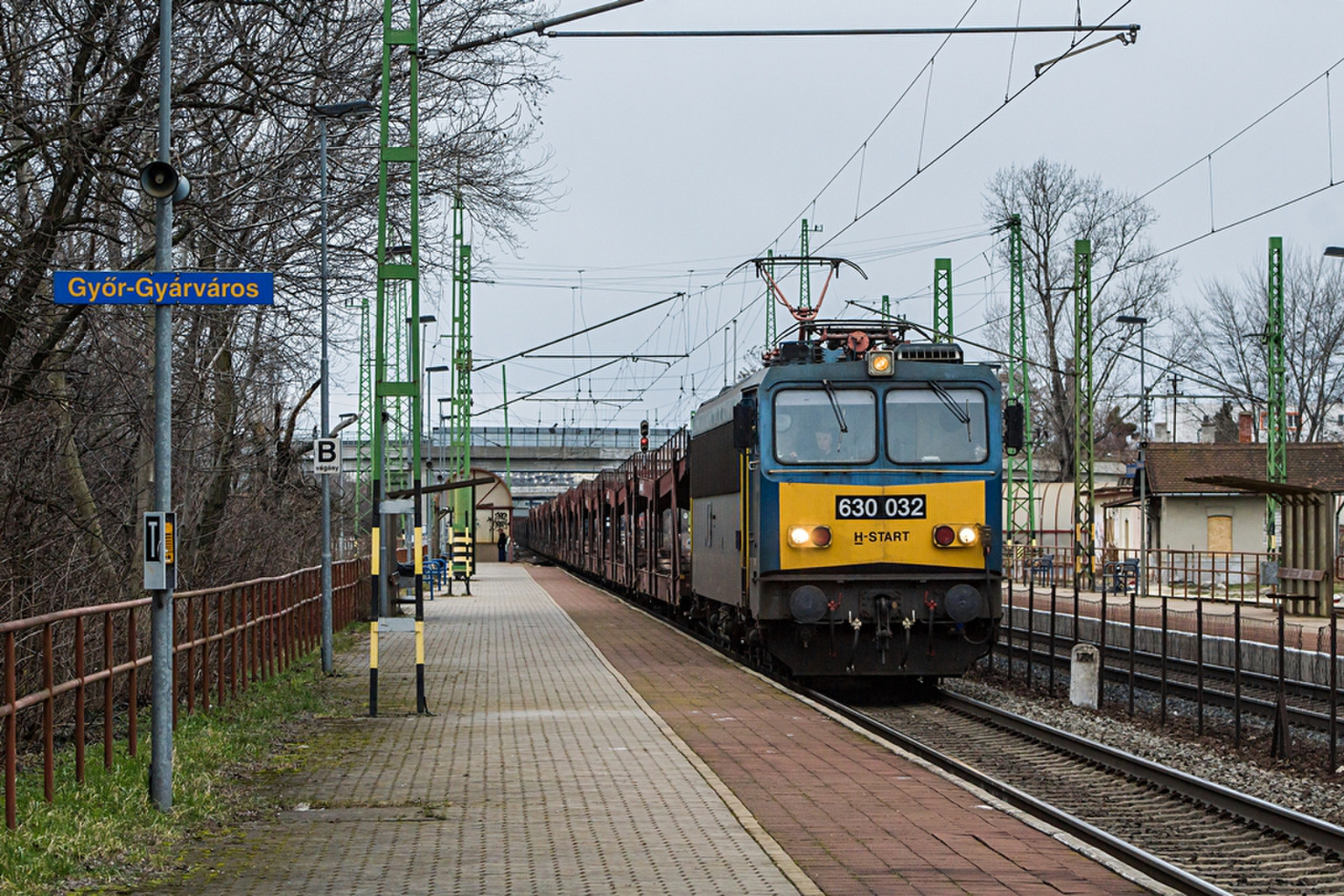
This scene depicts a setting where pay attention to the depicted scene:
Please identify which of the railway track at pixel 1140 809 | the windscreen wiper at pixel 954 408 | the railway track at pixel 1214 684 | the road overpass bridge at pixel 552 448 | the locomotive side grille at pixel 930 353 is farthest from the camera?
the road overpass bridge at pixel 552 448

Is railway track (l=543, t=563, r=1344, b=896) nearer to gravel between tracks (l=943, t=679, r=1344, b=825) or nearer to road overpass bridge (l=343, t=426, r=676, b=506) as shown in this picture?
gravel between tracks (l=943, t=679, r=1344, b=825)

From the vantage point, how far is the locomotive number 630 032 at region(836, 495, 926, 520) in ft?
A: 51.4

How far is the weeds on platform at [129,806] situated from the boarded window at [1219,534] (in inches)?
1346

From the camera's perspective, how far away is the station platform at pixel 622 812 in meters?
7.46

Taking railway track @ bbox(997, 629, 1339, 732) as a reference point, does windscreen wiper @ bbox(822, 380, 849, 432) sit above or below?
above

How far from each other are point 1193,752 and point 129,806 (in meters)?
8.34

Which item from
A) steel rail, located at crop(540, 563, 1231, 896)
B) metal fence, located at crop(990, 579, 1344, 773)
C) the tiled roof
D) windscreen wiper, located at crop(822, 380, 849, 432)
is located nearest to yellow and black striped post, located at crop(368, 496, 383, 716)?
steel rail, located at crop(540, 563, 1231, 896)

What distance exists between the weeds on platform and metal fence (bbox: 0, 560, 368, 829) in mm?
169

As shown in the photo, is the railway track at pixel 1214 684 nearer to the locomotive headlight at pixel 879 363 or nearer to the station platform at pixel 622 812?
the locomotive headlight at pixel 879 363

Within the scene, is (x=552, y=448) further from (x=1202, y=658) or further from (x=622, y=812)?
(x=622, y=812)

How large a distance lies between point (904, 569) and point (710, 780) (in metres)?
5.68

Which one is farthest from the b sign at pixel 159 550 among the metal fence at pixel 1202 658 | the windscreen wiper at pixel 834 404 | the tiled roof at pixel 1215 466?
the tiled roof at pixel 1215 466

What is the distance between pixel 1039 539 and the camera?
54562 millimetres

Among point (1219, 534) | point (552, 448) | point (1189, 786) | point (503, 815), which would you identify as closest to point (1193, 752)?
point (1189, 786)
